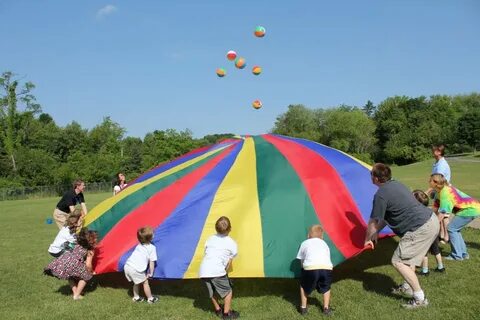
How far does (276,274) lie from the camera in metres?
5.19

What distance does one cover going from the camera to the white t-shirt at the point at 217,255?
15.8ft

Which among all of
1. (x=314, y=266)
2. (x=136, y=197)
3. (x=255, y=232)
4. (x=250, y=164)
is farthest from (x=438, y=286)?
(x=136, y=197)

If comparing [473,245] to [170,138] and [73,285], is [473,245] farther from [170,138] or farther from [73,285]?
[170,138]

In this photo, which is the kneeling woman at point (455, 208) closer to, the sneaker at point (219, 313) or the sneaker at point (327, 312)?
the sneaker at point (327, 312)

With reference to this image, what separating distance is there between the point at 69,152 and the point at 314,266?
54209 mm

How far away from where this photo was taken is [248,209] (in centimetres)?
570

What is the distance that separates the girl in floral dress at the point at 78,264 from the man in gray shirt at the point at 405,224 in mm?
3431

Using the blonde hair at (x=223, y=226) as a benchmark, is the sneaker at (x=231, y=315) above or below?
below

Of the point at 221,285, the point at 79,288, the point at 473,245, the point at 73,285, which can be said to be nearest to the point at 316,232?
the point at 221,285

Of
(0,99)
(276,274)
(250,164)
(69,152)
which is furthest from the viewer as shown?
(69,152)

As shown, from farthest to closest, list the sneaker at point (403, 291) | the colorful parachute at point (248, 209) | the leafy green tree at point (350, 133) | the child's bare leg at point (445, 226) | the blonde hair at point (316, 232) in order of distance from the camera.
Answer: the leafy green tree at point (350, 133) → the child's bare leg at point (445, 226) → the colorful parachute at point (248, 209) → the sneaker at point (403, 291) → the blonde hair at point (316, 232)

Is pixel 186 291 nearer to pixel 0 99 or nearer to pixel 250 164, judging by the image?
pixel 250 164

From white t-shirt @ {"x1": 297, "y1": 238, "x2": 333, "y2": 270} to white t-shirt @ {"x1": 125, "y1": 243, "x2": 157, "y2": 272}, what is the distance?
1748mm

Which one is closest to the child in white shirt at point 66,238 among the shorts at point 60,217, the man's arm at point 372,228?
the shorts at point 60,217
